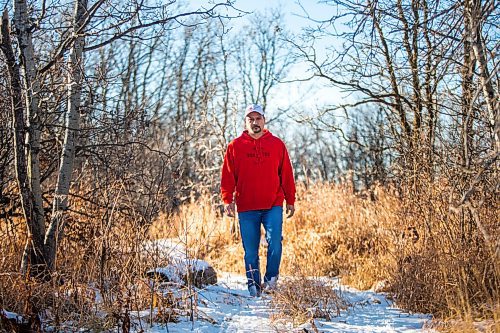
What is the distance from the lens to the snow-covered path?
13.0 ft

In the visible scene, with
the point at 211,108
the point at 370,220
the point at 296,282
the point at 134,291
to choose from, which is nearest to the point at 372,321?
the point at 296,282

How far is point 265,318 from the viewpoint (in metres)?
4.37

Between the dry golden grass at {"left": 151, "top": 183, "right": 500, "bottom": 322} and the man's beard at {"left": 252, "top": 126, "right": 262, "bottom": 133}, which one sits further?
the man's beard at {"left": 252, "top": 126, "right": 262, "bottom": 133}

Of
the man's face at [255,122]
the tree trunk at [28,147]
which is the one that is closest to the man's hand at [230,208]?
the man's face at [255,122]

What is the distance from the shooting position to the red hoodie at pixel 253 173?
19.0ft

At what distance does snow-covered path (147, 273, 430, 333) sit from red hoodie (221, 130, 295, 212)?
99 centimetres

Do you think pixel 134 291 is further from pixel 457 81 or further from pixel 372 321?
pixel 457 81

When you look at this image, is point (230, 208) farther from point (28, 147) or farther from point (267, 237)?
point (28, 147)

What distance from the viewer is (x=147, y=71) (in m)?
22.9

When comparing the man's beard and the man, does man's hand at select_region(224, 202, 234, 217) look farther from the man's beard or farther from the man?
the man's beard

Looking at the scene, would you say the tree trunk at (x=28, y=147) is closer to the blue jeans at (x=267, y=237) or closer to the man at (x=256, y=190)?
the man at (x=256, y=190)

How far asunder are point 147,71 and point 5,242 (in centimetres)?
1888

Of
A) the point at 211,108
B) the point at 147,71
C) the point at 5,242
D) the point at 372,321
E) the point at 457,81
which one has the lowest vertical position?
the point at 372,321

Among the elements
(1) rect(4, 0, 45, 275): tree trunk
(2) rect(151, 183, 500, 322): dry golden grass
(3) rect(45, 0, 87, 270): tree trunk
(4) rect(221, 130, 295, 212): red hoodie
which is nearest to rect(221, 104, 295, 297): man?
(4) rect(221, 130, 295, 212): red hoodie
